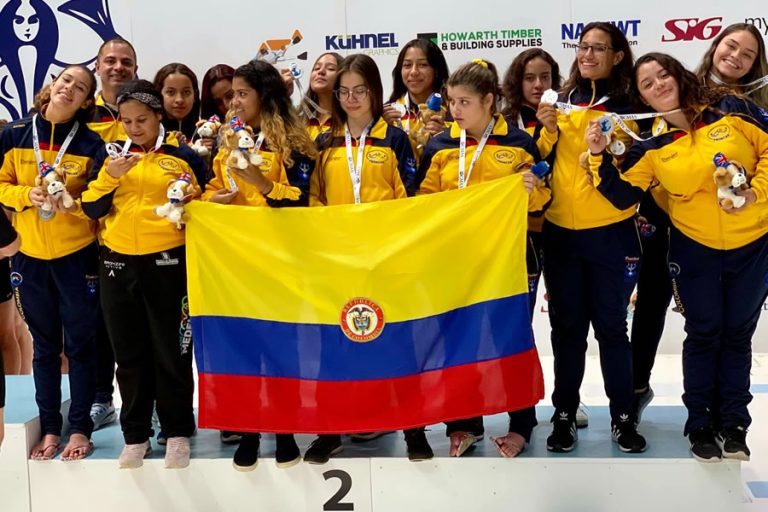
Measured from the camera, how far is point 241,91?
138 inches

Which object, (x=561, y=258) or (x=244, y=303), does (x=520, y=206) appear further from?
(x=244, y=303)

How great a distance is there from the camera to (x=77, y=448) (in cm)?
367

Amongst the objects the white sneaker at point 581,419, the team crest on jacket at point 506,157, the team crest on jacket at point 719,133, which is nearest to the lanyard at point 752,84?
the team crest on jacket at point 719,133

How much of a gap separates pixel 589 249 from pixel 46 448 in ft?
8.34

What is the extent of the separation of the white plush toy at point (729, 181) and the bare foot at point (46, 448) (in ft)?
9.87

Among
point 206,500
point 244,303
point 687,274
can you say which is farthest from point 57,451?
point 687,274

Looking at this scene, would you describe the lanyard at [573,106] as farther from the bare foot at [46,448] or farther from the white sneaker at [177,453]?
the bare foot at [46,448]

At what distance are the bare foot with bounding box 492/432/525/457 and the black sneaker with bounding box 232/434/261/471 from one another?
1038 millimetres

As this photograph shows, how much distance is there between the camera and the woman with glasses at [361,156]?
3.46 m

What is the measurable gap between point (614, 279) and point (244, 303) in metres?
1.56

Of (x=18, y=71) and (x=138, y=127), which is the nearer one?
(x=138, y=127)

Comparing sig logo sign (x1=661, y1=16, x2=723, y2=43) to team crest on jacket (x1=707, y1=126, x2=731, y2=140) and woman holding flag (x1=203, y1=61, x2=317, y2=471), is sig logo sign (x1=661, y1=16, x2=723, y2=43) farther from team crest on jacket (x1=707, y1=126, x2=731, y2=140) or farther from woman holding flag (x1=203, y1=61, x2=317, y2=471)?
woman holding flag (x1=203, y1=61, x2=317, y2=471)

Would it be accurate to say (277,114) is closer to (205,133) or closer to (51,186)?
(205,133)

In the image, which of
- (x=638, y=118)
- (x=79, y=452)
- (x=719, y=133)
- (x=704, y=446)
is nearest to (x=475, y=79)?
(x=638, y=118)
